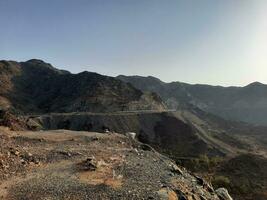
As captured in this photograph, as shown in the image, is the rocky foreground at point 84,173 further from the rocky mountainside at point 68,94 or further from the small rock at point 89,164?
the rocky mountainside at point 68,94

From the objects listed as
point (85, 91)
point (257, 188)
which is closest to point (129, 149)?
point (257, 188)

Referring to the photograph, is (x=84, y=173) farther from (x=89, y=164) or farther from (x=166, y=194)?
(x=166, y=194)

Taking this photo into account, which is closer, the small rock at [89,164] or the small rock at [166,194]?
the small rock at [166,194]

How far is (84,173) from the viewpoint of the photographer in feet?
67.5

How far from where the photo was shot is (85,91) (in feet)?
383

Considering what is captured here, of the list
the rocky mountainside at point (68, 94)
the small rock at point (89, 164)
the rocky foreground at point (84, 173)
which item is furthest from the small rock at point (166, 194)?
the rocky mountainside at point (68, 94)

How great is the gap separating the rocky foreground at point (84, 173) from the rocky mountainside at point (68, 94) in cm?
7426

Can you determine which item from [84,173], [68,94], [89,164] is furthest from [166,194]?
[68,94]

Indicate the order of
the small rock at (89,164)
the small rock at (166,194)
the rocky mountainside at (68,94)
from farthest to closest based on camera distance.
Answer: the rocky mountainside at (68,94) < the small rock at (89,164) < the small rock at (166,194)

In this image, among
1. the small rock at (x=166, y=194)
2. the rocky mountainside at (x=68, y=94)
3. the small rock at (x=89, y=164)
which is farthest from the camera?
the rocky mountainside at (x=68, y=94)

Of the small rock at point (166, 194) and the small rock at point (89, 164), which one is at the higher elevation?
the small rock at point (89, 164)

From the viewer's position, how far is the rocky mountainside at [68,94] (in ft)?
352

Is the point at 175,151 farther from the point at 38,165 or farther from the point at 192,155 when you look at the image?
the point at 38,165

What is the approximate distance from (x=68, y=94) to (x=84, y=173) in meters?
104
